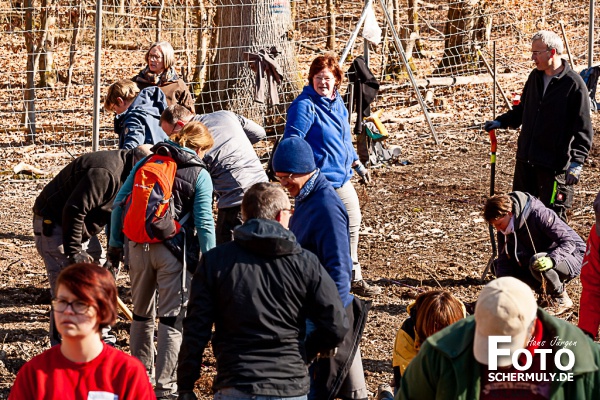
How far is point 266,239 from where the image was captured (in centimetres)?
403

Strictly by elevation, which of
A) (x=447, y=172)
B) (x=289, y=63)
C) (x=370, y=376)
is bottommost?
(x=370, y=376)

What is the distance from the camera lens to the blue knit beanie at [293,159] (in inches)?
190

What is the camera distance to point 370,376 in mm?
6215

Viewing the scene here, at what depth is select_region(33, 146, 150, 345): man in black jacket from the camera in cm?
593

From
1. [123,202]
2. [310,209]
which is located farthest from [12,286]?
[310,209]

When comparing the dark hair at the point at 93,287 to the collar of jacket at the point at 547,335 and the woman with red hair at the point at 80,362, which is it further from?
the collar of jacket at the point at 547,335

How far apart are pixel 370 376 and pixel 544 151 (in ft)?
8.22

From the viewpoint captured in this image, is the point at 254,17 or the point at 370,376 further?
the point at 254,17

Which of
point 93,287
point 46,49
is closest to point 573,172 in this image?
point 93,287

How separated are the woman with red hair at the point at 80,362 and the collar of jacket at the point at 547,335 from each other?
3.80 ft

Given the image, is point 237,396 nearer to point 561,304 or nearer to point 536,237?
point 536,237

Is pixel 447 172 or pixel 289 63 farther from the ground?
pixel 289 63

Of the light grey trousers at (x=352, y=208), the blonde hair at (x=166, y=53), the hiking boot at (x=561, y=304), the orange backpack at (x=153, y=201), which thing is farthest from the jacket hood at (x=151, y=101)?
the hiking boot at (x=561, y=304)

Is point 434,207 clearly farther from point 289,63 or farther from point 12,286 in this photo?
point 12,286
